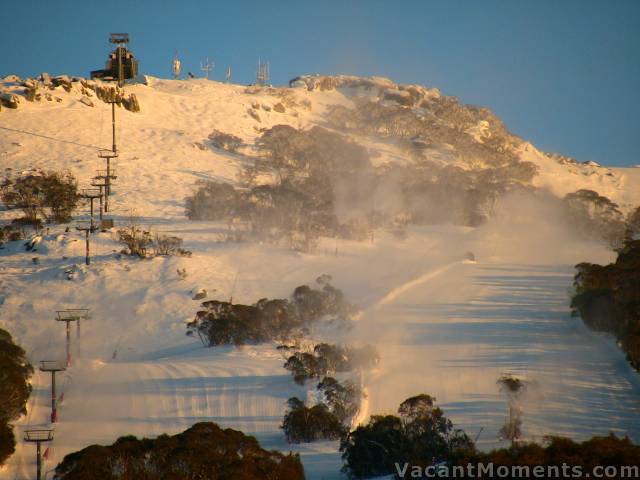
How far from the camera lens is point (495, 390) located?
24.4m

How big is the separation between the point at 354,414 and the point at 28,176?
33.8m

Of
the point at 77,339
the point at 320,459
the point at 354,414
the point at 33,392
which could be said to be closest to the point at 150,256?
the point at 77,339

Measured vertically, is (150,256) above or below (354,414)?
above

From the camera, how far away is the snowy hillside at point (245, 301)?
2288 cm

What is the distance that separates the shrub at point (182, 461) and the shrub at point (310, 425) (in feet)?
13.5

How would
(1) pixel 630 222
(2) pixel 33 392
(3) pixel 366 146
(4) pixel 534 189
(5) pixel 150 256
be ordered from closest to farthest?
(2) pixel 33 392
(5) pixel 150 256
(1) pixel 630 222
(4) pixel 534 189
(3) pixel 366 146

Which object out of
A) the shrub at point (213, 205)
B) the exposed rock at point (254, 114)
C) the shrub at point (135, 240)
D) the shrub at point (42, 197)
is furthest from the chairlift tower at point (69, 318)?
the exposed rock at point (254, 114)

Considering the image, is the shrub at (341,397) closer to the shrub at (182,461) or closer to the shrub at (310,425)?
the shrub at (310,425)

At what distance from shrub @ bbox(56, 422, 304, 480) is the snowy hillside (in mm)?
3165

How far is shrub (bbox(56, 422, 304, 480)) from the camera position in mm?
14828

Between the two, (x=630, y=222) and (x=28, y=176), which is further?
Answer: (x=630, y=222)

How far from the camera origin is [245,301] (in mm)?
35312

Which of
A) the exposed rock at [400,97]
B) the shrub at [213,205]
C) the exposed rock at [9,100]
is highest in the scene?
the exposed rock at [400,97]

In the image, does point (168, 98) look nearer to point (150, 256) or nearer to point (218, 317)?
point (150, 256)
